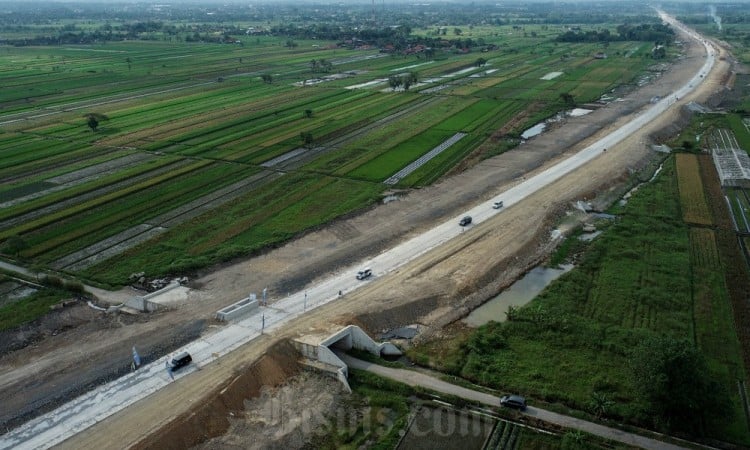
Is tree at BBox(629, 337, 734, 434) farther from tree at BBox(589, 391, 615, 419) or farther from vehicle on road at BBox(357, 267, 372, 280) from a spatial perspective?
vehicle on road at BBox(357, 267, 372, 280)

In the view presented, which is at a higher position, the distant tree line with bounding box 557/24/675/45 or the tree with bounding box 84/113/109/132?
the distant tree line with bounding box 557/24/675/45

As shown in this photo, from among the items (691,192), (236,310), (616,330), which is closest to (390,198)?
(236,310)

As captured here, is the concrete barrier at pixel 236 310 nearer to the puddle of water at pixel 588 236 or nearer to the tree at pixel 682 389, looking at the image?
the tree at pixel 682 389

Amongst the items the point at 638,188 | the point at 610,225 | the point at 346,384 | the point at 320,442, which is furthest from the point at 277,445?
the point at 638,188

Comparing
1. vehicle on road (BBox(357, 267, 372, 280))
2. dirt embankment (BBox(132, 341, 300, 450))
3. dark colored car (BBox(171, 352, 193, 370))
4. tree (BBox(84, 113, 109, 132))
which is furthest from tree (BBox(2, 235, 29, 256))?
tree (BBox(84, 113, 109, 132))

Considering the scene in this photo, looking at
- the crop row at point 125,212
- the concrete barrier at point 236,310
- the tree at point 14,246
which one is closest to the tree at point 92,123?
the crop row at point 125,212

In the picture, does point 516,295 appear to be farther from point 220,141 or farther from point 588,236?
point 220,141

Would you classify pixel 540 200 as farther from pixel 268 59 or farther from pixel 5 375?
pixel 268 59
